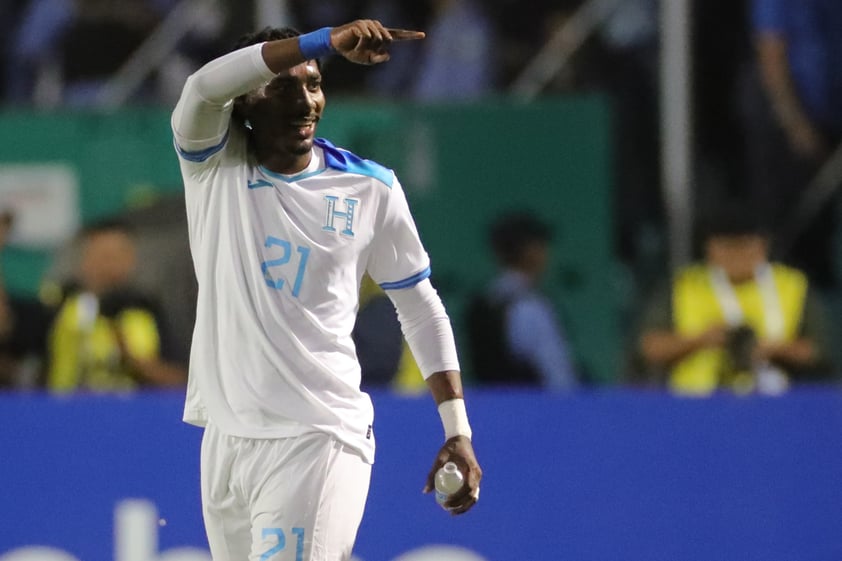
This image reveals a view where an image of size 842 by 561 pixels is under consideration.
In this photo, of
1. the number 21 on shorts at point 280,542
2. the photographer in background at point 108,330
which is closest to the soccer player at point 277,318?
the number 21 on shorts at point 280,542

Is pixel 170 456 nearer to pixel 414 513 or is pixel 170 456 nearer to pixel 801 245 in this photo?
pixel 414 513

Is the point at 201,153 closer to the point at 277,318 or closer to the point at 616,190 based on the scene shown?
the point at 277,318

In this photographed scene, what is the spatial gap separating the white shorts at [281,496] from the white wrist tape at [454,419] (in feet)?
0.96

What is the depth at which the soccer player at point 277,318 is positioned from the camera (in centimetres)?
420

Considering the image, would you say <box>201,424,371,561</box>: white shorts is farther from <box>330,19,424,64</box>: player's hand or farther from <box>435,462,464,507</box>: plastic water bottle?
<box>330,19,424,64</box>: player's hand

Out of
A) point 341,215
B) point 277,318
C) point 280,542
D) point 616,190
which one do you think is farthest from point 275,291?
point 616,190

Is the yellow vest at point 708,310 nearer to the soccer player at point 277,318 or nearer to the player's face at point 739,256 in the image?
the player's face at point 739,256

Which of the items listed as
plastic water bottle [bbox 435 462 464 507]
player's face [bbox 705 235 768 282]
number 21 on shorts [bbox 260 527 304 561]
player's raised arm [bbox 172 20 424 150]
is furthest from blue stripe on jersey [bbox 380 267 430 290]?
player's face [bbox 705 235 768 282]

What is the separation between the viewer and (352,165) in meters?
4.43

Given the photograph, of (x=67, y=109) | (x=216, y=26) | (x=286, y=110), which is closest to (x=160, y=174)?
(x=67, y=109)

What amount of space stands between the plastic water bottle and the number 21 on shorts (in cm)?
38

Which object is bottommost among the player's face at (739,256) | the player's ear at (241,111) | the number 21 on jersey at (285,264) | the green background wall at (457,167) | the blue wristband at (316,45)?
the player's face at (739,256)

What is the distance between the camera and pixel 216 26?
8750 millimetres

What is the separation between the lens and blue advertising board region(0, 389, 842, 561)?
5898 mm
